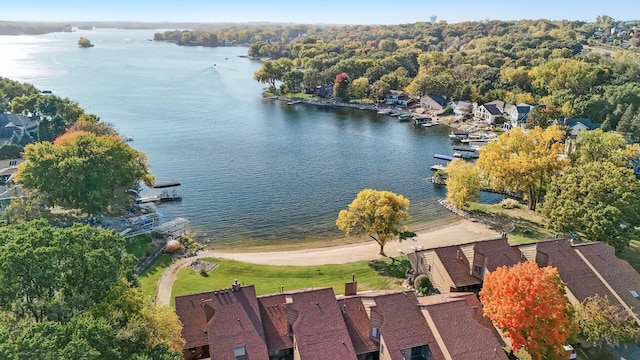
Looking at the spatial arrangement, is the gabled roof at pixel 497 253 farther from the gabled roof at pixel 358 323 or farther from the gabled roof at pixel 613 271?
the gabled roof at pixel 358 323

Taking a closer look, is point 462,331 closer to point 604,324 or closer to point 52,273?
point 604,324

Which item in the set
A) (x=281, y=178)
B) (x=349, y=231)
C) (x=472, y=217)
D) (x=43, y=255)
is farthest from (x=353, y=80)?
(x=43, y=255)

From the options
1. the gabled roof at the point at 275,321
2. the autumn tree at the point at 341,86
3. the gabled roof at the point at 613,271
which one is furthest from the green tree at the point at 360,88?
the gabled roof at the point at 275,321

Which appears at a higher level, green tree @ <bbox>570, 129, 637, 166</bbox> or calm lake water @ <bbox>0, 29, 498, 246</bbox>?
green tree @ <bbox>570, 129, 637, 166</bbox>

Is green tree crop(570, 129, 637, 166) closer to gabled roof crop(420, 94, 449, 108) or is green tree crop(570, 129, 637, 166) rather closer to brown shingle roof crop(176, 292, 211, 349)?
brown shingle roof crop(176, 292, 211, 349)

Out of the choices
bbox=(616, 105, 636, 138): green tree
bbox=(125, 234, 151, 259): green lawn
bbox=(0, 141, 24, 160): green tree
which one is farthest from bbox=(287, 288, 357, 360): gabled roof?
bbox=(616, 105, 636, 138): green tree
